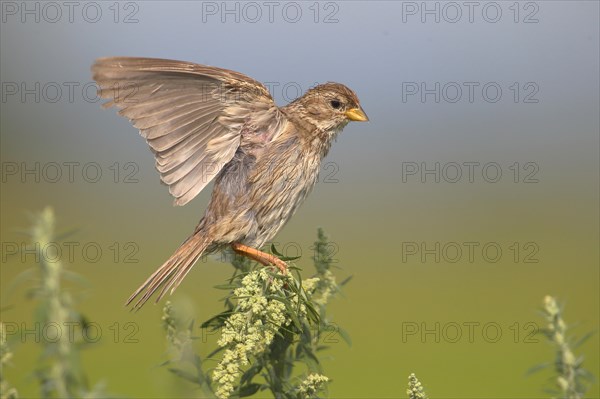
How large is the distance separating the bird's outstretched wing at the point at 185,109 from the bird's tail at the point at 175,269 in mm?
200

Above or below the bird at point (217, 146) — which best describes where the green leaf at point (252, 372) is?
below

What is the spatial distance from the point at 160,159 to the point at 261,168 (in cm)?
48

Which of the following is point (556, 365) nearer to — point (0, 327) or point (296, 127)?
point (0, 327)

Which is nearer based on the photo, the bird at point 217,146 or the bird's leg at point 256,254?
the bird's leg at point 256,254

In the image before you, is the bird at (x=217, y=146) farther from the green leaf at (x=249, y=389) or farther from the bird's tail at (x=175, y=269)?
the green leaf at (x=249, y=389)

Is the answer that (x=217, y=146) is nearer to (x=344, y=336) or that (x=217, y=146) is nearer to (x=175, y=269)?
(x=175, y=269)

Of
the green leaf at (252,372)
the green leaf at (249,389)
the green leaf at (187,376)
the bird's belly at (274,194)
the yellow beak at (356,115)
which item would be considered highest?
the yellow beak at (356,115)

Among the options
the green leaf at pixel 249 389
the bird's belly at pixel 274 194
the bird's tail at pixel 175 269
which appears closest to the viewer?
the green leaf at pixel 249 389

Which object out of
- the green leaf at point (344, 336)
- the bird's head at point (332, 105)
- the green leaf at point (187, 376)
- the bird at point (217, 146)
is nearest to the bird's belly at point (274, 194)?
the bird at point (217, 146)

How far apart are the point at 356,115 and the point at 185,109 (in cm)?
101

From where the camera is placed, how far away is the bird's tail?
3053 millimetres

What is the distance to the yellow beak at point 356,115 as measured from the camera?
402 centimetres

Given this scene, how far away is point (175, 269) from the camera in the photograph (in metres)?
3.28

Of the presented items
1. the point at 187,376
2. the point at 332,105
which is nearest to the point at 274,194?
the point at 332,105
